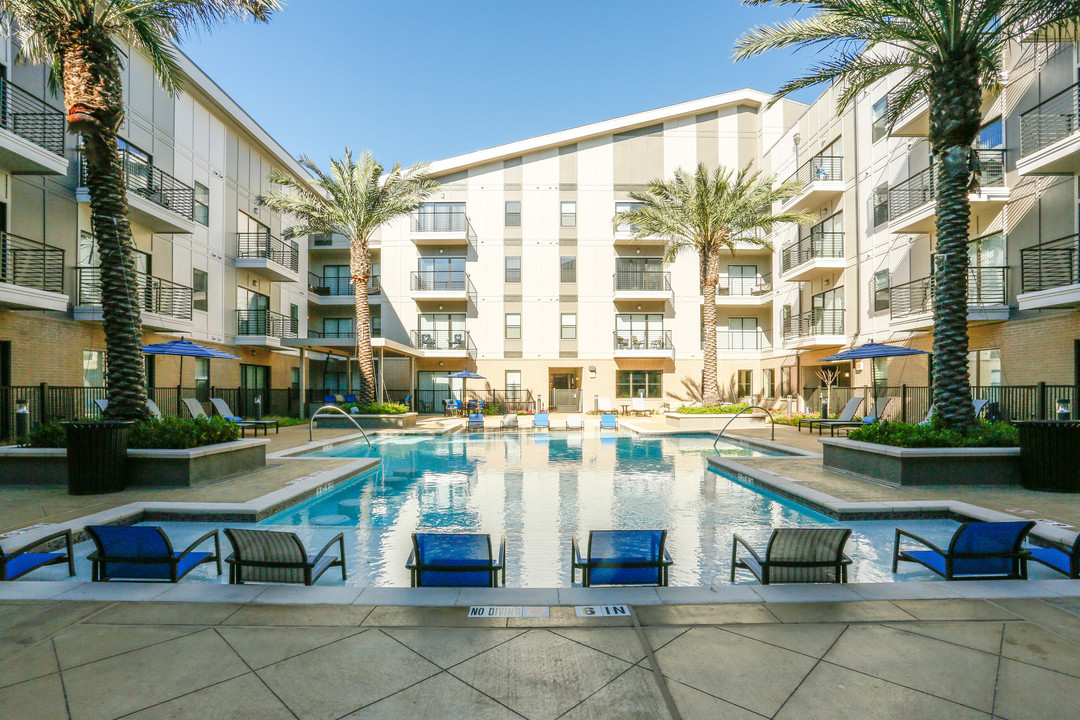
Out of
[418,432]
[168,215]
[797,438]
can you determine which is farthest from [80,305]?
[797,438]

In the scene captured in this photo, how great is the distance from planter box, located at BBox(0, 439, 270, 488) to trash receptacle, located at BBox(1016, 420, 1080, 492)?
14510mm

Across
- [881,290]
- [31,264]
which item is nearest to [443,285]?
[31,264]

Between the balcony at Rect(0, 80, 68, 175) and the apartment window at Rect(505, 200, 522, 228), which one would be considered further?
the apartment window at Rect(505, 200, 522, 228)

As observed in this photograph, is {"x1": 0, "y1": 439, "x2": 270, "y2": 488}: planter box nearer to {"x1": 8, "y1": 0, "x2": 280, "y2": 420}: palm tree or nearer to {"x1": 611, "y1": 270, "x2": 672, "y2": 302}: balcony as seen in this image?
{"x1": 8, "y1": 0, "x2": 280, "y2": 420}: palm tree

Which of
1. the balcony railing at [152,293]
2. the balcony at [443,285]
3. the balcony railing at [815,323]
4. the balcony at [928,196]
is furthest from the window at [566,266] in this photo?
the balcony railing at [152,293]

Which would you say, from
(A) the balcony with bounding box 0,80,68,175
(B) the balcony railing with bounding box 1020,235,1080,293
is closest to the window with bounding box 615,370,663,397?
(B) the balcony railing with bounding box 1020,235,1080,293

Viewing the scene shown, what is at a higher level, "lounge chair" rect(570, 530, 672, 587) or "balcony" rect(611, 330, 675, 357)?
"balcony" rect(611, 330, 675, 357)

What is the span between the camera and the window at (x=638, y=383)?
33.2 metres

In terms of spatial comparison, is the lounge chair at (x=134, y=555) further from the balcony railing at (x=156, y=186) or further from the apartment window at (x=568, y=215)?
the apartment window at (x=568, y=215)

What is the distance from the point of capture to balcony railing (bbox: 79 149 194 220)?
18.4m

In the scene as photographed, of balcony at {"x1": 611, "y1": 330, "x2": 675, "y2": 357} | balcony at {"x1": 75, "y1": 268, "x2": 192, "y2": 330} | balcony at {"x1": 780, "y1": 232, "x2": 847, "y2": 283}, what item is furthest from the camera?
balcony at {"x1": 611, "y1": 330, "x2": 675, "y2": 357}

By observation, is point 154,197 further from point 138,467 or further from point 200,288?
point 138,467

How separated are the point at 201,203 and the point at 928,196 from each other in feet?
90.5

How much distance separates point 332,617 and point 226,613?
89 cm
